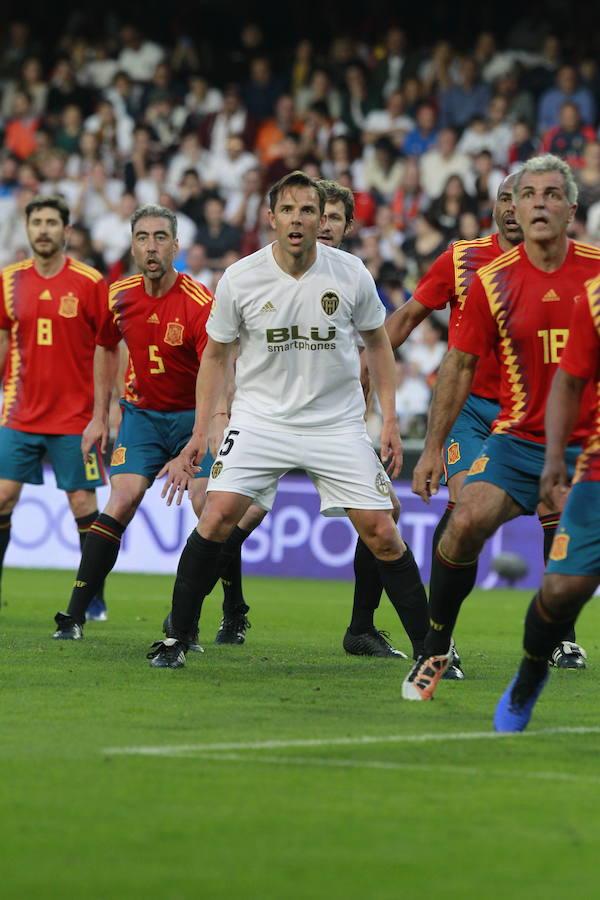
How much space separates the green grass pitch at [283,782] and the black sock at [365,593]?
554 mm

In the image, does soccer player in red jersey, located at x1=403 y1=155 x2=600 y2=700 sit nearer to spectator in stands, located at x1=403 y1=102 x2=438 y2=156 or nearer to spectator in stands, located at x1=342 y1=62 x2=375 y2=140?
spectator in stands, located at x1=403 y1=102 x2=438 y2=156

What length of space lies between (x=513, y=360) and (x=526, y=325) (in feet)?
0.60

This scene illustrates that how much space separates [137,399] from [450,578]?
3.39 m

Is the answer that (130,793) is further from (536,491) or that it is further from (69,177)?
(69,177)

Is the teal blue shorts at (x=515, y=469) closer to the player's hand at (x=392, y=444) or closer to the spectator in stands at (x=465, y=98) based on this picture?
the player's hand at (x=392, y=444)

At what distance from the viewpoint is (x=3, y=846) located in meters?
4.42

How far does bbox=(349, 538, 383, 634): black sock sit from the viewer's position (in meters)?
9.72

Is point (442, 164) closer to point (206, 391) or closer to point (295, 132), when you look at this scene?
point (295, 132)

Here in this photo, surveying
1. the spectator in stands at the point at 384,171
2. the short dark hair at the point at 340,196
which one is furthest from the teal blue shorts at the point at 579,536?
the spectator in stands at the point at 384,171

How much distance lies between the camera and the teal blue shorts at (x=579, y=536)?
601 cm

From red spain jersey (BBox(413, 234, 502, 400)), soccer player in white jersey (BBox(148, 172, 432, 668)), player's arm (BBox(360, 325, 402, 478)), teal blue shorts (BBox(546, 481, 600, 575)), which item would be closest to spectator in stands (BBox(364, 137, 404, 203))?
red spain jersey (BBox(413, 234, 502, 400))

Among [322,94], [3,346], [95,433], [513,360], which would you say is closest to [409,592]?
[513,360]

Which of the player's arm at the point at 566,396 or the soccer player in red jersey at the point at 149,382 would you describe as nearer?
the player's arm at the point at 566,396

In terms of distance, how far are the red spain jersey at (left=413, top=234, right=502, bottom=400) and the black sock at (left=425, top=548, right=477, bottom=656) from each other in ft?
6.36
